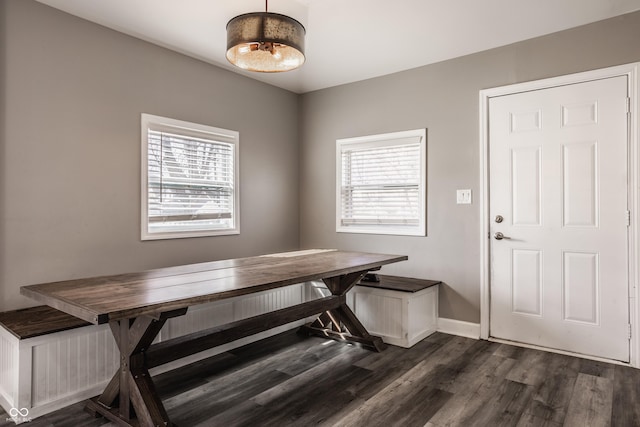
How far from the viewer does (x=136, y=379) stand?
6.56 feet

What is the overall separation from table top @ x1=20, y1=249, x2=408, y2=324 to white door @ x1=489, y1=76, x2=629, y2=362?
1.34 meters

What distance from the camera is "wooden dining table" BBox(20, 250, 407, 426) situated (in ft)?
5.50

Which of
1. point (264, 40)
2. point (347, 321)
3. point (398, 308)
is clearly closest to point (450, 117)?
point (398, 308)

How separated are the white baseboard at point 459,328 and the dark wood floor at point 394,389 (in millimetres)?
229

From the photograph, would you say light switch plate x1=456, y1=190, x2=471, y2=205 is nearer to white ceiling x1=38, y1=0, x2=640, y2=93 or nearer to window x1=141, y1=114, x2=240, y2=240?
white ceiling x1=38, y1=0, x2=640, y2=93

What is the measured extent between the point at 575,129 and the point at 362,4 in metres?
1.92

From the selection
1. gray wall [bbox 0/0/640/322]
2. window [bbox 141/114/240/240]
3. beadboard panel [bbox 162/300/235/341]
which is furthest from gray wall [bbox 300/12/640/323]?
beadboard panel [bbox 162/300/235/341]

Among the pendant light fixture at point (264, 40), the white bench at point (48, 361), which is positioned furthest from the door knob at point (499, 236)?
the white bench at point (48, 361)

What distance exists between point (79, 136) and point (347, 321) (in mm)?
2521

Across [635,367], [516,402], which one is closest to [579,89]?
[635,367]

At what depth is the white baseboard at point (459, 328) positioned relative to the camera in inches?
140

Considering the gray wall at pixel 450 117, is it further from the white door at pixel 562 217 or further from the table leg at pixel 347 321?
the table leg at pixel 347 321

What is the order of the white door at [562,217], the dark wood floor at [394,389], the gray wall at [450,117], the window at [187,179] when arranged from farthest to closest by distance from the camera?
the window at [187,179] → the gray wall at [450,117] → the white door at [562,217] → the dark wood floor at [394,389]

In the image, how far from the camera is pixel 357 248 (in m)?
4.36
